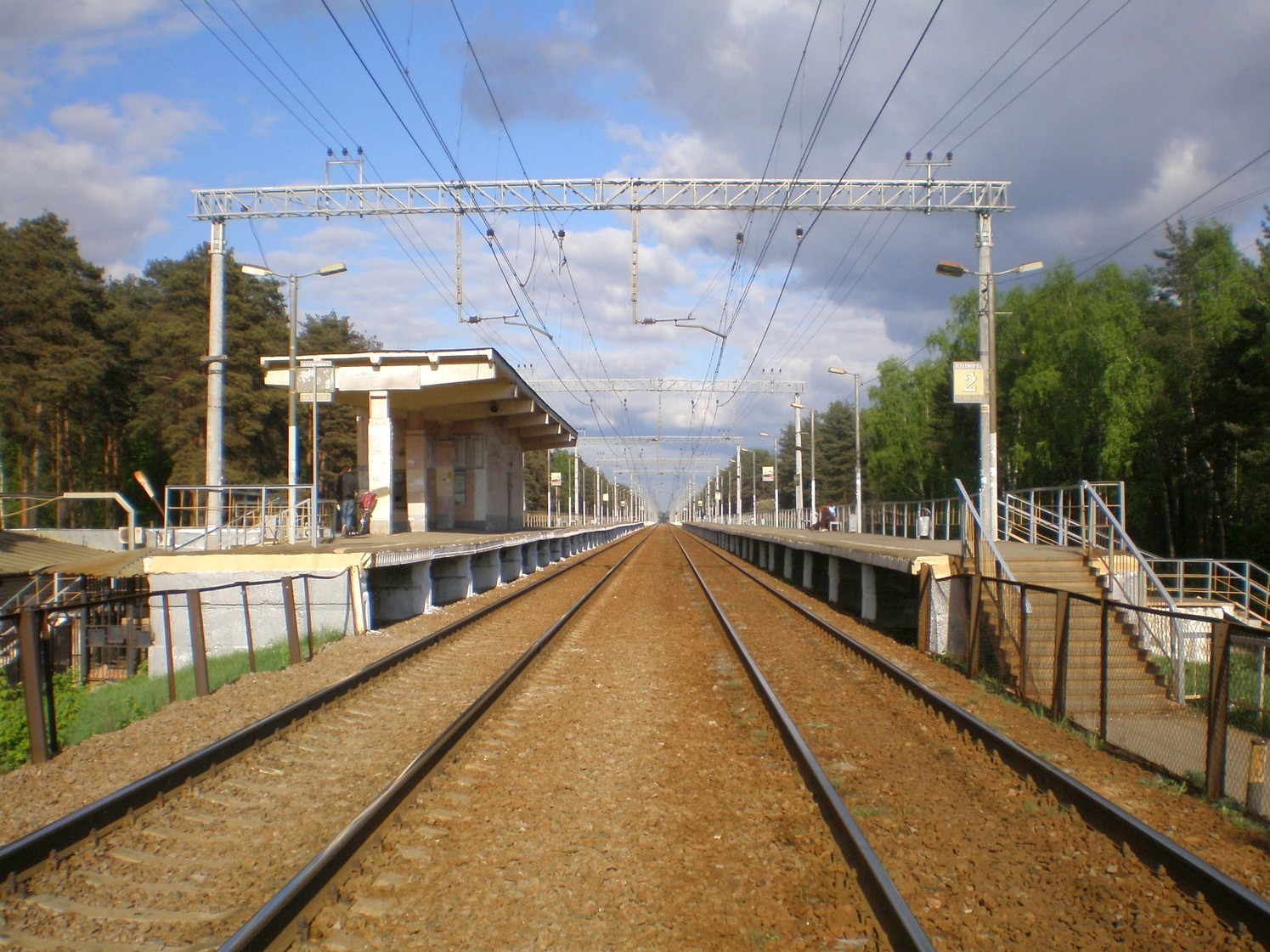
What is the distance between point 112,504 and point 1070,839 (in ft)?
177

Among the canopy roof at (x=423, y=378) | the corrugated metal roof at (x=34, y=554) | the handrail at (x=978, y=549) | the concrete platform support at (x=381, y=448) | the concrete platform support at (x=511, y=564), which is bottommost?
the concrete platform support at (x=511, y=564)

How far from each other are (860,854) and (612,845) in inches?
56.3

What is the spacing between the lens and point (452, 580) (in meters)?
21.3

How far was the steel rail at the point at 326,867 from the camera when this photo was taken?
403cm

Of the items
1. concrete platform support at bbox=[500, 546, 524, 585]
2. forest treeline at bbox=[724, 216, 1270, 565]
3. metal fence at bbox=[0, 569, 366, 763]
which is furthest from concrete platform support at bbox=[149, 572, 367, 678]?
forest treeline at bbox=[724, 216, 1270, 565]

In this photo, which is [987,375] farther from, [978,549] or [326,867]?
[326,867]

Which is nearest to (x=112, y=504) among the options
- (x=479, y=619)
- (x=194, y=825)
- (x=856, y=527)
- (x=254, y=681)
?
(x=856, y=527)

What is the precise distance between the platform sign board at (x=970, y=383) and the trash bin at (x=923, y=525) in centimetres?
1019

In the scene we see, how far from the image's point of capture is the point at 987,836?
579 cm

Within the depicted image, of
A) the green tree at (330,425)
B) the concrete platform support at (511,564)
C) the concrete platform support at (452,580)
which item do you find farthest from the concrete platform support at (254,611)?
the green tree at (330,425)

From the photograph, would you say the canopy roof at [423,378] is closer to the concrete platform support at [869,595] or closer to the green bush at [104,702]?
the green bush at [104,702]

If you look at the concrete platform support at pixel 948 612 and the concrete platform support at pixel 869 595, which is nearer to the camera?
the concrete platform support at pixel 948 612

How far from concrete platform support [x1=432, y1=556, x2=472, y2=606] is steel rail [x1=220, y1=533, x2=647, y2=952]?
13.3 metres

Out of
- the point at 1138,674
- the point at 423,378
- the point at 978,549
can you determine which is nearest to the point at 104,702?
the point at 978,549
